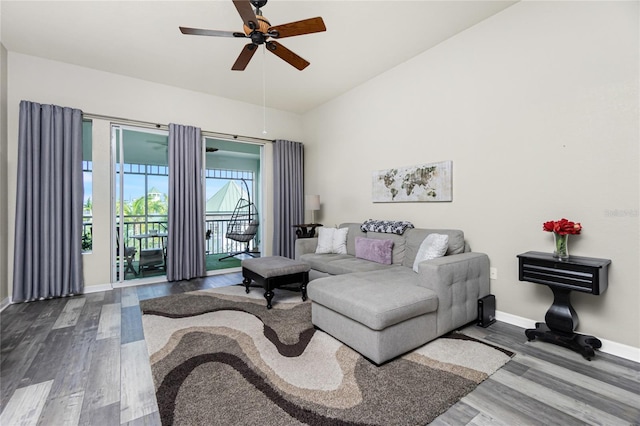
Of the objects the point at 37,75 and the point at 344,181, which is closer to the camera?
the point at 37,75

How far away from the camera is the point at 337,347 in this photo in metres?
2.23

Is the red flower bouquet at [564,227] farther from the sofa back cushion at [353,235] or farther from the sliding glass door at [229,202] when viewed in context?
the sliding glass door at [229,202]

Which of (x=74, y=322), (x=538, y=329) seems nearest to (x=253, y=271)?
(x=74, y=322)

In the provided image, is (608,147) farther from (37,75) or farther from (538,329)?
(37,75)

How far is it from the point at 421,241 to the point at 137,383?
109 inches

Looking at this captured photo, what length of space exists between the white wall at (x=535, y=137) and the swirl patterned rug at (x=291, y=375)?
3.25ft

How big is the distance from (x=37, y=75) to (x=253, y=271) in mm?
3671

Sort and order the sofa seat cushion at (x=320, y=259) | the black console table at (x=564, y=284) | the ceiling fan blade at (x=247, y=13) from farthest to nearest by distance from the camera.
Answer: the sofa seat cushion at (x=320, y=259), the black console table at (x=564, y=284), the ceiling fan blade at (x=247, y=13)

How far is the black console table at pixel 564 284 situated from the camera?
2.02 metres

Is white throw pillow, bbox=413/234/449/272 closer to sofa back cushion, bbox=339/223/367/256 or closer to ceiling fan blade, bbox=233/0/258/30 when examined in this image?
sofa back cushion, bbox=339/223/367/256

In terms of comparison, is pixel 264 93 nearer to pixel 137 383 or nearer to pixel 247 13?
pixel 247 13

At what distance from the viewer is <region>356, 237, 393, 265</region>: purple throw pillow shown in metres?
3.41

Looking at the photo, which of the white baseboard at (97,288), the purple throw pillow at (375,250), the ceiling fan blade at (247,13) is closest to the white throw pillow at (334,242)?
the purple throw pillow at (375,250)

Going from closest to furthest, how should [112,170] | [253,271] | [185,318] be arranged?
[185,318]
[253,271]
[112,170]
